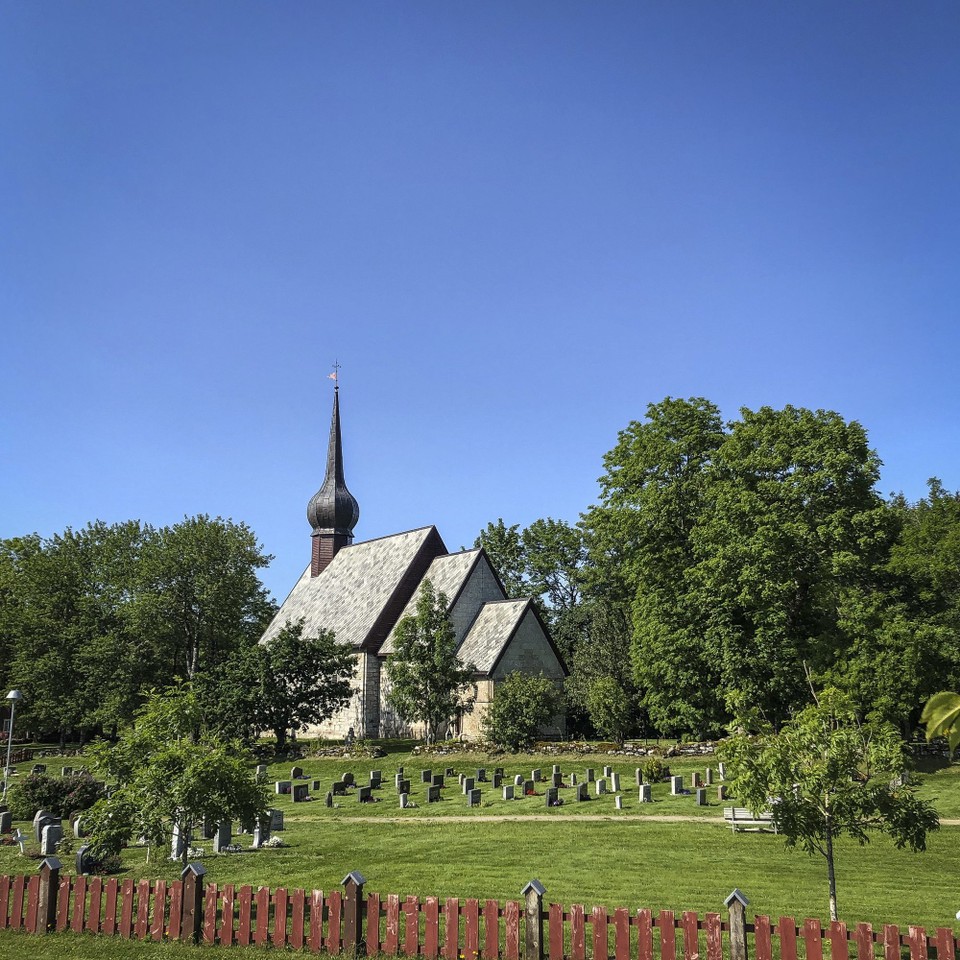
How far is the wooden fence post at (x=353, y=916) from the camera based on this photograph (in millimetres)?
10555

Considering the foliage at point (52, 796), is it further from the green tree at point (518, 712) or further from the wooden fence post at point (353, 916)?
the wooden fence post at point (353, 916)

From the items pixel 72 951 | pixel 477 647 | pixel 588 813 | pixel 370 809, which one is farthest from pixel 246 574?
pixel 72 951

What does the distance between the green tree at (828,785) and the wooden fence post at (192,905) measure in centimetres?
794

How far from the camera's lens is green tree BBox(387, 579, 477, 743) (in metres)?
42.0

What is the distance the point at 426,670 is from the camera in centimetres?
4209

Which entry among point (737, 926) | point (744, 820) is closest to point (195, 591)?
point (744, 820)

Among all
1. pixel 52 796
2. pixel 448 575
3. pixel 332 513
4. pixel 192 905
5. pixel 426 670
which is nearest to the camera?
pixel 192 905

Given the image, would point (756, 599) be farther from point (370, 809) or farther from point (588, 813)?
point (370, 809)

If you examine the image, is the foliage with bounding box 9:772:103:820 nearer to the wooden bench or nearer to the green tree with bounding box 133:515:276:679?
the wooden bench

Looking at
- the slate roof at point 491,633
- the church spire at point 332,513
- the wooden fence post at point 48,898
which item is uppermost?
the church spire at point 332,513

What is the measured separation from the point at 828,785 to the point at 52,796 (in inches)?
981

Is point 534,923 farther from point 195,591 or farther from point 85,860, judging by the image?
point 195,591

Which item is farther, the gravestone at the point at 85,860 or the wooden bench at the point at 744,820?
the wooden bench at the point at 744,820

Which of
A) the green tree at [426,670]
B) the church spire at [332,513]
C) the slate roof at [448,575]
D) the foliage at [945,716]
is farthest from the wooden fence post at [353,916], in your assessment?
the church spire at [332,513]
